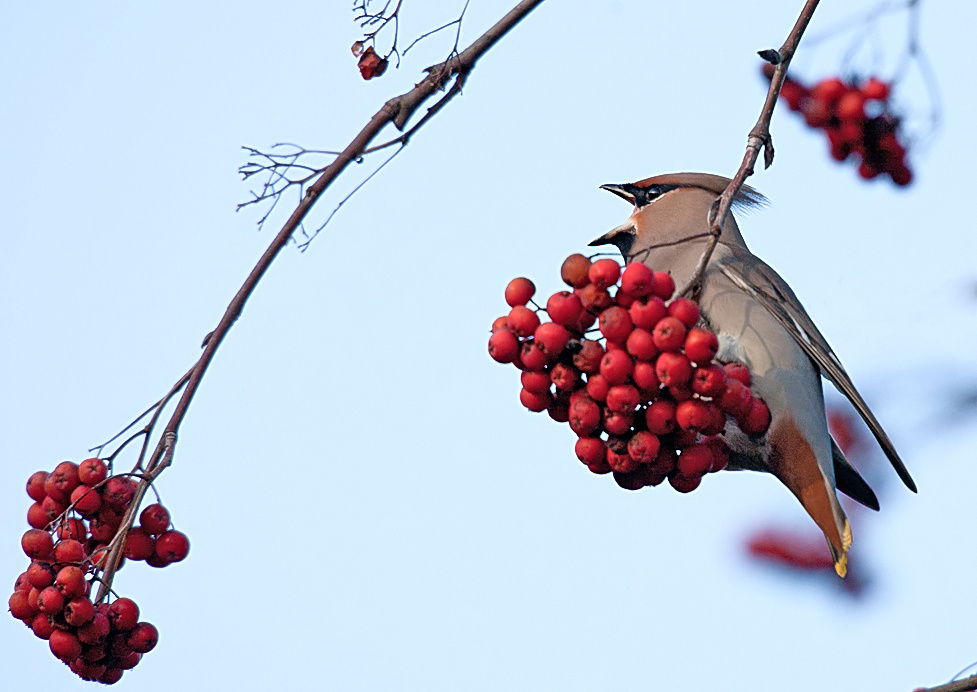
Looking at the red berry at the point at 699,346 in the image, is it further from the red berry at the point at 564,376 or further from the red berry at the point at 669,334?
the red berry at the point at 564,376

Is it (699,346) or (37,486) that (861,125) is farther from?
(37,486)

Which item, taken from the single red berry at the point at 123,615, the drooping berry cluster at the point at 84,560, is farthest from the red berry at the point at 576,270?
the single red berry at the point at 123,615

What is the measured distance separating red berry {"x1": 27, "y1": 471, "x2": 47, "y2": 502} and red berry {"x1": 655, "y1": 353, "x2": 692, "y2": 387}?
49.0 inches

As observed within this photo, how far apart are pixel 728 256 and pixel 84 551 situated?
1960mm

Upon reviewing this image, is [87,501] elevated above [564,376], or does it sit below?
above

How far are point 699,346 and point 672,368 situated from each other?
7 cm

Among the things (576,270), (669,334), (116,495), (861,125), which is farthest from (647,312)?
(861,125)

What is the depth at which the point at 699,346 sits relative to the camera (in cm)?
228

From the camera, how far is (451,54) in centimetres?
263

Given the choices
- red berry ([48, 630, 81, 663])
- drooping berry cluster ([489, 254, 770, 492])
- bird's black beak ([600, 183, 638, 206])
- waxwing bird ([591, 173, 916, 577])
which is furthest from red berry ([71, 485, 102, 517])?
bird's black beak ([600, 183, 638, 206])

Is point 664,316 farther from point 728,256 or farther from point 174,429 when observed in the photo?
point 728,256

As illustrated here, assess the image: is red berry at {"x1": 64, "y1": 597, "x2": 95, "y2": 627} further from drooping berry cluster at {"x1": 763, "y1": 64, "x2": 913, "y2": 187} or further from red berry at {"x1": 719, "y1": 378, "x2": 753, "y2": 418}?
drooping berry cluster at {"x1": 763, "y1": 64, "x2": 913, "y2": 187}

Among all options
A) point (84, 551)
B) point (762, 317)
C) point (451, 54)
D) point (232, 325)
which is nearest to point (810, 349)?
point (762, 317)

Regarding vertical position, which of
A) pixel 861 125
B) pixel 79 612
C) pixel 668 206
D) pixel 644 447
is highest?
pixel 668 206
